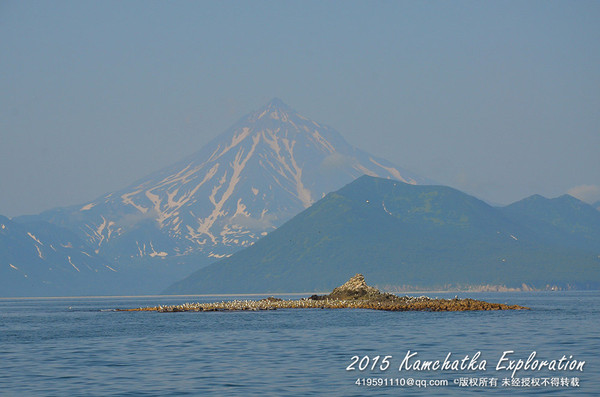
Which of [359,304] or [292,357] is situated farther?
[359,304]

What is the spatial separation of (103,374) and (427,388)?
19.5 m

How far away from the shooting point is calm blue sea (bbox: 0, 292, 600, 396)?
147 feet

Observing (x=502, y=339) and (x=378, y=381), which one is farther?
(x=502, y=339)

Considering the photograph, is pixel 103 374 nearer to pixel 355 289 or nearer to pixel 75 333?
pixel 75 333

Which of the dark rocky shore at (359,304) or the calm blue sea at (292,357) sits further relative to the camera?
the dark rocky shore at (359,304)

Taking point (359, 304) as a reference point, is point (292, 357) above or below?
above

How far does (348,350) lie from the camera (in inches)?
2544

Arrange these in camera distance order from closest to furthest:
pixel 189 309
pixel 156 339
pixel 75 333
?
pixel 156 339, pixel 75 333, pixel 189 309

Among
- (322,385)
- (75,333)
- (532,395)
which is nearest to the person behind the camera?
(532,395)

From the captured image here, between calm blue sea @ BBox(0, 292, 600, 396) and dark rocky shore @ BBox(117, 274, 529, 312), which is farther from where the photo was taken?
dark rocky shore @ BBox(117, 274, 529, 312)

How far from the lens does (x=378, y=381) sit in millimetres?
46688

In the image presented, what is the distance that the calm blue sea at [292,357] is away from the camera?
1763 inches

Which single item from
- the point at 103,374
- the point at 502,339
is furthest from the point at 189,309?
the point at 103,374

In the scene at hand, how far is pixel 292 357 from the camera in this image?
60062 mm
